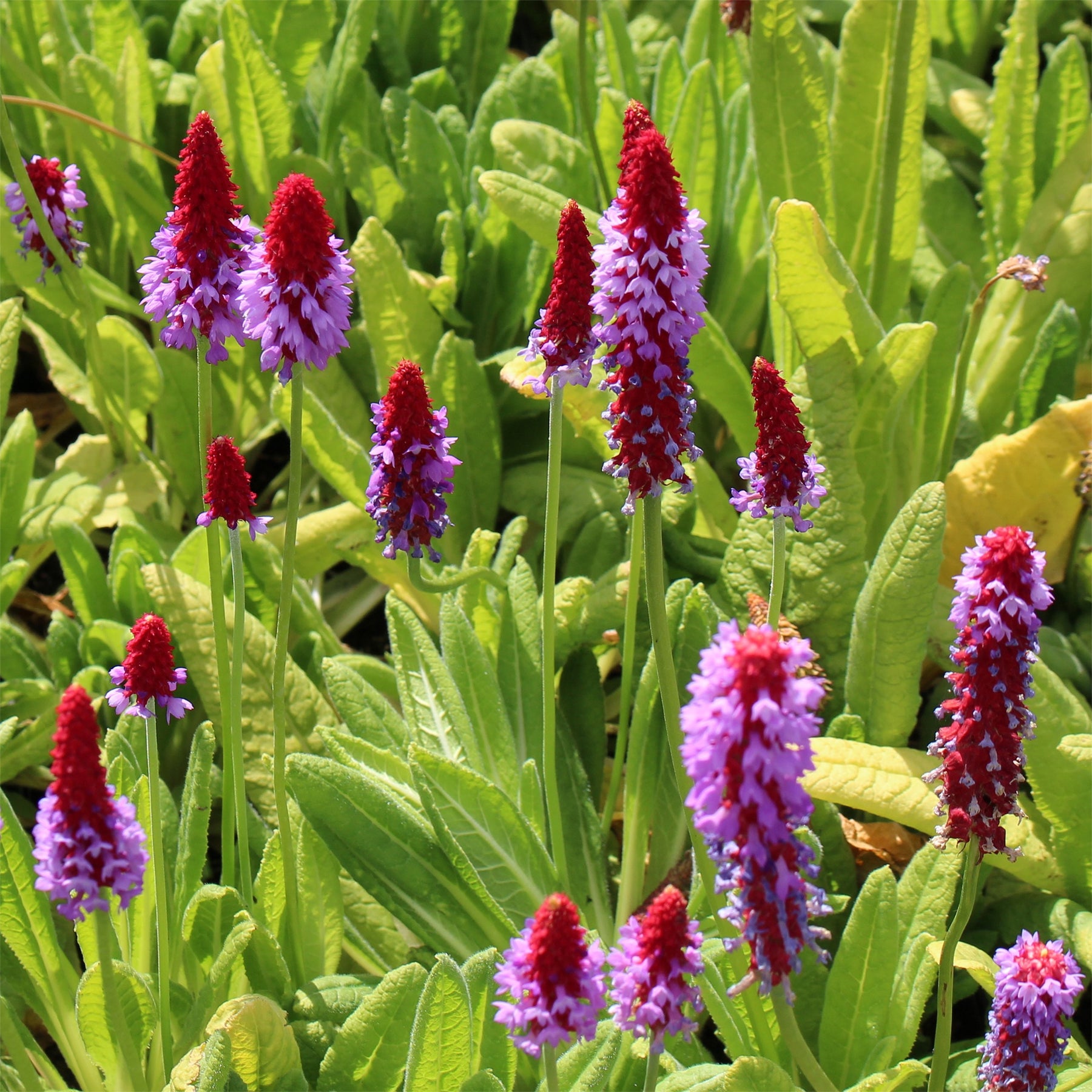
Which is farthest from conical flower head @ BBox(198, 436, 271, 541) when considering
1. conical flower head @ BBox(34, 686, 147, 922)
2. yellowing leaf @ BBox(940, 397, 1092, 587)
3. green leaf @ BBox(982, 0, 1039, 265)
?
green leaf @ BBox(982, 0, 1039, 265)

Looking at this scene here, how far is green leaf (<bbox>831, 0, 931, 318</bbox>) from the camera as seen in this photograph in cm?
356

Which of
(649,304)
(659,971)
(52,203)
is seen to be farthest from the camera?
(52,203)

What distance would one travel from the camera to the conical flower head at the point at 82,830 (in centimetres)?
158

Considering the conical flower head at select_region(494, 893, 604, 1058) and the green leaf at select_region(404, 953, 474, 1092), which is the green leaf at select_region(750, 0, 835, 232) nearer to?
the green leaf at select_region(404, 953, 474, 1092)

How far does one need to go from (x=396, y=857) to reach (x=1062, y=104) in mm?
3337

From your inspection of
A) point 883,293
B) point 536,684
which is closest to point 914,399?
point 883,293

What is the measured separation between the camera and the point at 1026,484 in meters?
3.50

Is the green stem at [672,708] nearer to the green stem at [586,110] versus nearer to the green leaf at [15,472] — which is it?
the green leaf at [15,472]

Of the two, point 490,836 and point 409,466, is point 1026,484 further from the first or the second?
point 409,466

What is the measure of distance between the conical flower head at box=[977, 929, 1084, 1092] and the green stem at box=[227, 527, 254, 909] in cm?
134

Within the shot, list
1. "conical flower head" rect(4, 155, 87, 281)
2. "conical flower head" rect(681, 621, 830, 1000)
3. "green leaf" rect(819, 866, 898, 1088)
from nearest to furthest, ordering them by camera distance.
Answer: "conical flower head" rect(681, 621, 830, 1000)
"green leaf" rect(819, 866, 898, 1088)
"conical flower head" rect(4, 155, 87, 281)

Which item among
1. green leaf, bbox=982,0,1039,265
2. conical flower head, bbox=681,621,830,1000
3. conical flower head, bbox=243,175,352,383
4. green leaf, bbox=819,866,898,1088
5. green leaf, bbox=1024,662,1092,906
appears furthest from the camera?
green leaf, bbox=982,0,1039,265

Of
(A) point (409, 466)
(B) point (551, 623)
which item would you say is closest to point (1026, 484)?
(B) point (551, 623)

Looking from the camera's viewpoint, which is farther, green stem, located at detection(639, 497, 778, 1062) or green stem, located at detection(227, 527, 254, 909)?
green stem, located at detection(227, 527, 254, 909)
